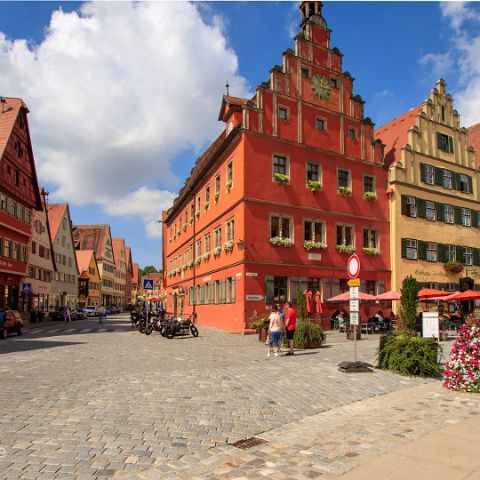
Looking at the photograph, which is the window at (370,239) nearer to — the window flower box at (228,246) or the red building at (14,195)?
the window flower box at (228,246)

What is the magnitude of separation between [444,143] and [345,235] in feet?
38.3

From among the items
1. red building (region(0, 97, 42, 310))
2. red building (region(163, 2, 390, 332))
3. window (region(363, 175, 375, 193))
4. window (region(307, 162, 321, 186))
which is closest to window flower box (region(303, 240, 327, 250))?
red building (region(163, 2, 390, 332))

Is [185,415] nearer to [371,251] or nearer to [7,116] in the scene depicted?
[371,251]

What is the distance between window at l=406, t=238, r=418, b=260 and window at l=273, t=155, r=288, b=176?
1003cm

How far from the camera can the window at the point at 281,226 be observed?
27.0 metres

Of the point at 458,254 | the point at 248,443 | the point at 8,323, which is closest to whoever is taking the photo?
the point at 248,443

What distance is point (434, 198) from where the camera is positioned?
33.7 meters

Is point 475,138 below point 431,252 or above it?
above

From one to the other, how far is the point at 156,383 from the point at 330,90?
24228 mm

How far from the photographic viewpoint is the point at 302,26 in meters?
30.7

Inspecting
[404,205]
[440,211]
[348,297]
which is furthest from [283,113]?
[440,211]

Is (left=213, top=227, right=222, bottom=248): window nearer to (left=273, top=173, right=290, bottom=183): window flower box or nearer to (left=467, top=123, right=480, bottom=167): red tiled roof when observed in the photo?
(left=273, top=173, right=290, bottom=183): window flower box

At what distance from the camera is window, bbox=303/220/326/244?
28.1 m

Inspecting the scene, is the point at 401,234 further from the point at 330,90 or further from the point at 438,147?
the point at 330,90
